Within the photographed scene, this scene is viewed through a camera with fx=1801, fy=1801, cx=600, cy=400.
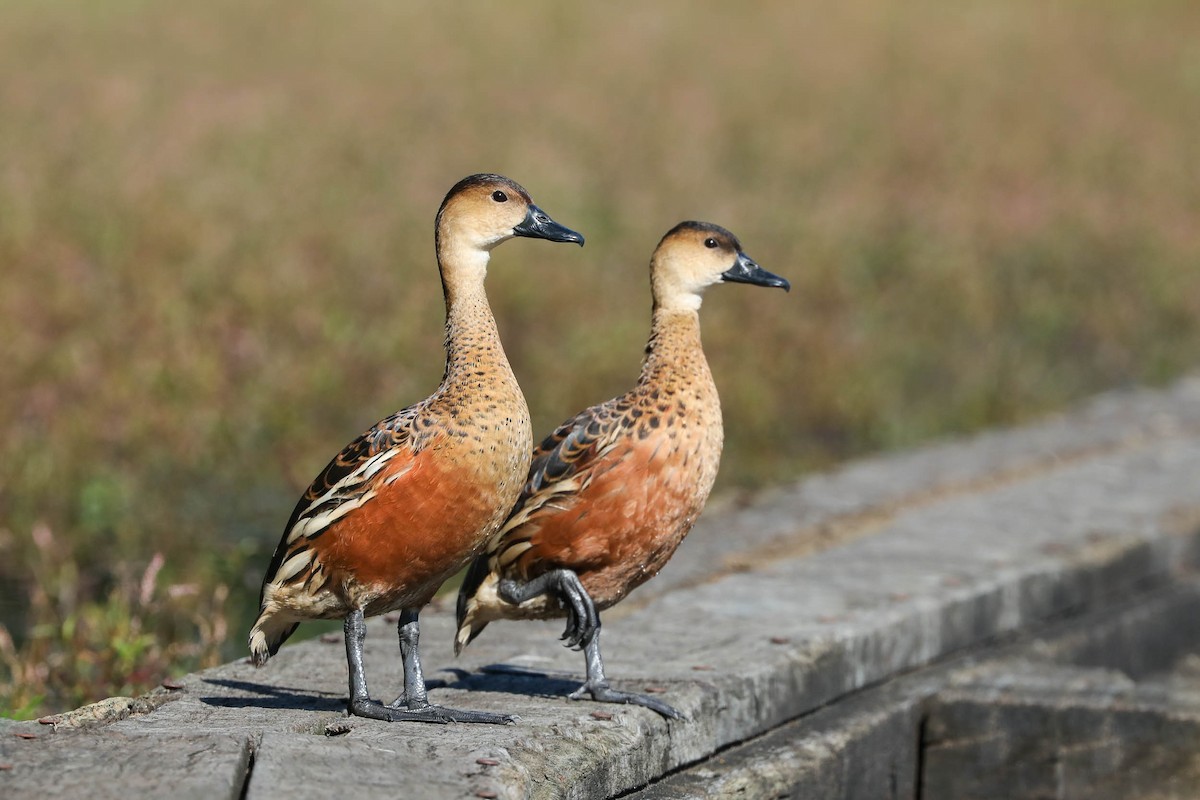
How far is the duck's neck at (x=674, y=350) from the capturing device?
14.2 ft

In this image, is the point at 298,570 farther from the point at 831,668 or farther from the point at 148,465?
the point at 148,465

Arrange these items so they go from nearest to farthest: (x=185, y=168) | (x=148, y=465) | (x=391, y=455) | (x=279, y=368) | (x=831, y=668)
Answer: (x=391, y=455)
(x=831, y=668)
(x=148, y=465)
(x=279, y=368)
(x=185, y=168)

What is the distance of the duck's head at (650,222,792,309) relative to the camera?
4469 millimetres

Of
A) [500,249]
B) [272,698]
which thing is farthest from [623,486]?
[500,249]

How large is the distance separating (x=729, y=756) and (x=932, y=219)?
362 inches

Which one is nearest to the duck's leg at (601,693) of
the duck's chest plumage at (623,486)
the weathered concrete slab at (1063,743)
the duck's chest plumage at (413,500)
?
the duck's chest plumage at (623,486)

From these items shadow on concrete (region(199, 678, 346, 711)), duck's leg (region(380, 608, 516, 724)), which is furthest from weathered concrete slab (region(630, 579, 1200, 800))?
shadow on concrete (region(199, 678, 346, 711))

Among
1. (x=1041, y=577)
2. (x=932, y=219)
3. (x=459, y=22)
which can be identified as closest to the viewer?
(x=1041, y=577)

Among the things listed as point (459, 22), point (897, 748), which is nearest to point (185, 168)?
point (459, 22)

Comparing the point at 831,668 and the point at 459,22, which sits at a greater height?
the point at 459,22

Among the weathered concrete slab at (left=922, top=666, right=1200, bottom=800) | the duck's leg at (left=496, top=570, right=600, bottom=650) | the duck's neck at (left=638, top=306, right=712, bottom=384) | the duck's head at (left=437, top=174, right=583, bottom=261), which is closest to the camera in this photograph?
the duck's head at (left=437, top=174, right=583, bottom=261)

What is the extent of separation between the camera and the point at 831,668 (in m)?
4.88

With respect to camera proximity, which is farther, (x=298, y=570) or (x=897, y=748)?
(x=897, y=748)

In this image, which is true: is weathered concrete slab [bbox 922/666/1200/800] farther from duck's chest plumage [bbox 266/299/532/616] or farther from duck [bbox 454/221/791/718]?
duck's chest plumage [bbox 266/299/532/616]
